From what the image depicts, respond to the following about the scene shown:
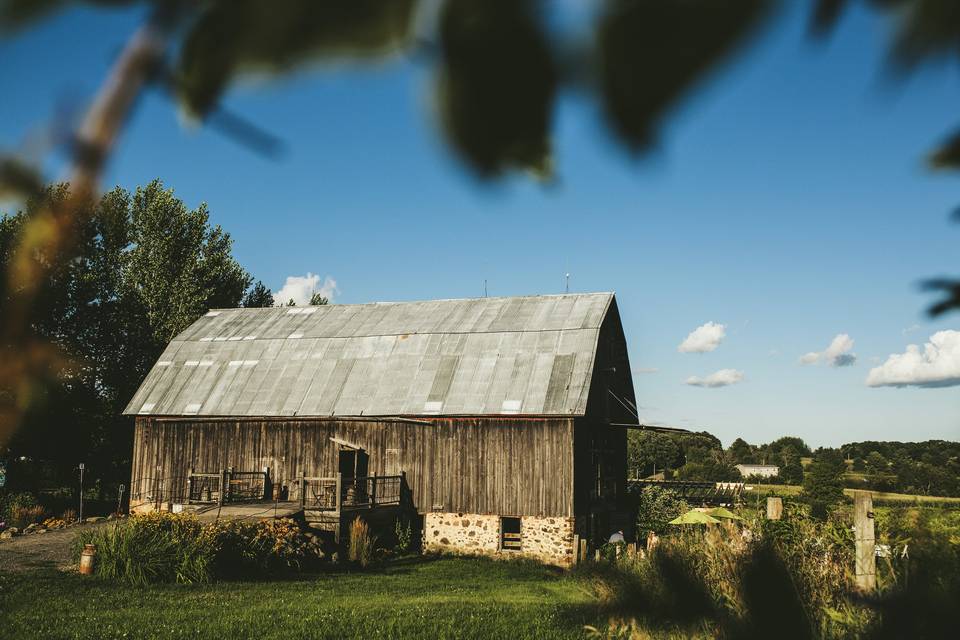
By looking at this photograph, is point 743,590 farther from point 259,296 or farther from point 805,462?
point 805,462

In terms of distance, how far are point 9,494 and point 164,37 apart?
115 feet

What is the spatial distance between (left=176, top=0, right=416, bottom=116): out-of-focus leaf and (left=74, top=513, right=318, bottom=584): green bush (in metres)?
18.7

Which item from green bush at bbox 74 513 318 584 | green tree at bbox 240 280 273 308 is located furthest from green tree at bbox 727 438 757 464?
green bush at bbox 74 513 318 584

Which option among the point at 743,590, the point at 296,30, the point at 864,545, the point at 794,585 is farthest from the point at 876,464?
the point at 296,30

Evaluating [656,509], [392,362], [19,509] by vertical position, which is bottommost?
[656,509]

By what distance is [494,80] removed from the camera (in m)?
0.73

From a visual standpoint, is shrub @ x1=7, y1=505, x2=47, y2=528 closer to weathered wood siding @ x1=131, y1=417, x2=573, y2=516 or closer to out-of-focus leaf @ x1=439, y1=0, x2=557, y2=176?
weathered wood siding @ x1=131, y1=417, x2=573, y2=516

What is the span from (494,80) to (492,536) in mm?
23829

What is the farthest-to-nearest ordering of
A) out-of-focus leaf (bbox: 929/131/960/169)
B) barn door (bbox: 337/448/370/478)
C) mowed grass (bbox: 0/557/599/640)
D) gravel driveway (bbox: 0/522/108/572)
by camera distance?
1. barn door (bbox: 337/448/370/478)
2. gravel driveway (bbox: 0/522/108/572)
3. mowed grass (bbox: 0/557/599/640)
4. out-of-focus leaf (bbox: 929/131/960/169)

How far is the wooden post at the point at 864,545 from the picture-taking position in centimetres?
720

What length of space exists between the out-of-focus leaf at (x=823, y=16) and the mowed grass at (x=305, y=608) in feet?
34.1

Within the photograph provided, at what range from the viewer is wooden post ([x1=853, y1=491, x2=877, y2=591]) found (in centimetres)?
720

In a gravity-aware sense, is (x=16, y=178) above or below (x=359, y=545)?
above

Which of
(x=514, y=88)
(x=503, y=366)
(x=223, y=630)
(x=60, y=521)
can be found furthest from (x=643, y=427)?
(x=514, y=88)
